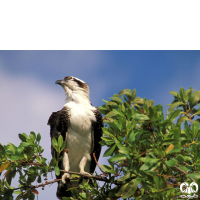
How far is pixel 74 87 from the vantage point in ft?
→ 23.0

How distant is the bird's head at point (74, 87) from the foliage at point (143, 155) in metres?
1.59

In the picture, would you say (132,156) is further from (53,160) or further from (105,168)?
(53,160)

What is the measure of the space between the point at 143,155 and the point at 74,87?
358 centimetres

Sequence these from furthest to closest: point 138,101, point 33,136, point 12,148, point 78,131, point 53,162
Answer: point 78,131, point 138,101, point 33,136, point 12,148, point 53,162

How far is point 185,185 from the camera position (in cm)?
345

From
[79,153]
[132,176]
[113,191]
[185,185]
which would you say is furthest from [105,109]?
[185,185]

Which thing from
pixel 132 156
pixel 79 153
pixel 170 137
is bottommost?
pixel 132 156

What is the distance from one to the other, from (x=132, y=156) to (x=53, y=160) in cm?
Result: 139

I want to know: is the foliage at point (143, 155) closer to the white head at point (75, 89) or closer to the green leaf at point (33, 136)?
the green leaf at point (33, 136)

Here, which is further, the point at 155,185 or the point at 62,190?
the point at 62,190

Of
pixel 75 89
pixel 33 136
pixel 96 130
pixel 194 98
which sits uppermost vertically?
pixel 75 89

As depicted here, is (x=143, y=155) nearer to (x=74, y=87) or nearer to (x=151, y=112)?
(x=151, y=112)

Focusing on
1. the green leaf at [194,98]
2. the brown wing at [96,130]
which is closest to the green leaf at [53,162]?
the brown wing at [96,130]

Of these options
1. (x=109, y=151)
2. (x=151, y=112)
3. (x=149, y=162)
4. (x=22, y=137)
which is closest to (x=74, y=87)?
(x=22, y=137)
